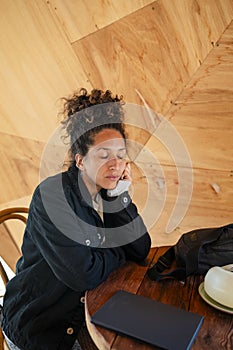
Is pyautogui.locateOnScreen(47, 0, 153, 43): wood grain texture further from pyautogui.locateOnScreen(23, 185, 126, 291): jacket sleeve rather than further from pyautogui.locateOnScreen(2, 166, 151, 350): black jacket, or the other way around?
pyautogui.locateOnScreen(23, 185, 126, 291): jacket sleeve

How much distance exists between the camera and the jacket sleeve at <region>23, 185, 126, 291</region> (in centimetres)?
135

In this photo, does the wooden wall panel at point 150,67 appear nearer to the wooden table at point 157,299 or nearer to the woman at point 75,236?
the woman at point 75,236

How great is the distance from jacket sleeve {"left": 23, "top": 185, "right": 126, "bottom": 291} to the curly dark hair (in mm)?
245

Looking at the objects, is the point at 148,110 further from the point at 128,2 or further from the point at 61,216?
the point at 61,216

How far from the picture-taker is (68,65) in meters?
2.31

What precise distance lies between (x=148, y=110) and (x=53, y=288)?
117 centimetres

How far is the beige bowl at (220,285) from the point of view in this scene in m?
1.22

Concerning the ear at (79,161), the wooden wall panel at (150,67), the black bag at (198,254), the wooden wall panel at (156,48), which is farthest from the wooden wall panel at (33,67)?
the black bag at (198,254)

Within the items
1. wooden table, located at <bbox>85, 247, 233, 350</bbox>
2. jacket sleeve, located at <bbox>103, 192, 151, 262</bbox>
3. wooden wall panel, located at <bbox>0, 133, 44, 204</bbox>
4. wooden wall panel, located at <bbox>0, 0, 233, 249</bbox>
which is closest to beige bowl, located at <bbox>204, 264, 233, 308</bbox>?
wooden table, located at <bbox>85, 247, 233, 350</bbox>

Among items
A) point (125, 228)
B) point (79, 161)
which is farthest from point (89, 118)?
point (125, 228)

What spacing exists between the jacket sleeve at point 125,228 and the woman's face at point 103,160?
120 mm

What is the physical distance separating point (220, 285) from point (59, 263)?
53 cm

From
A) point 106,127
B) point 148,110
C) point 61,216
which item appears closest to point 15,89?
point 148,110

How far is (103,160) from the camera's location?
1537mm
